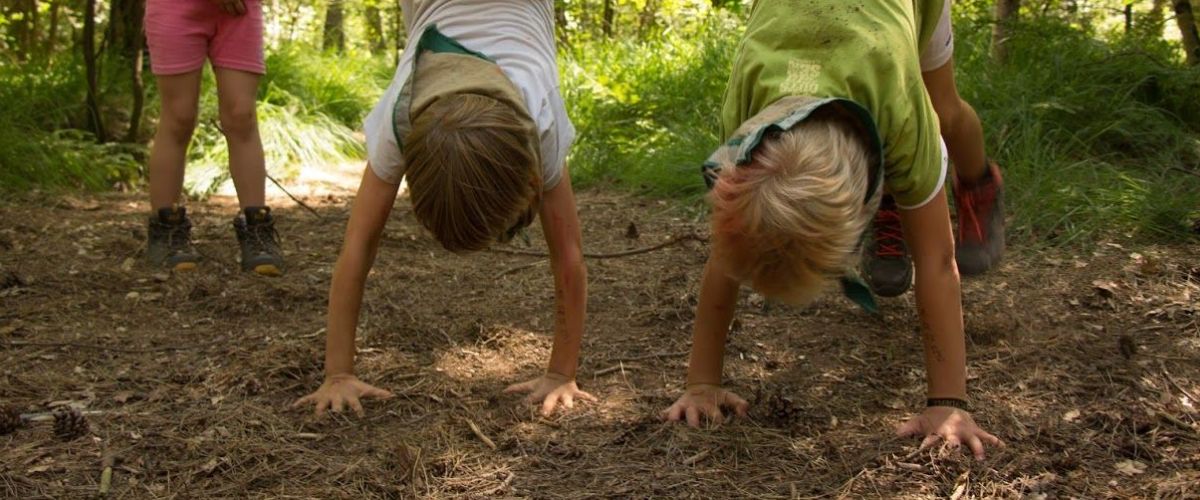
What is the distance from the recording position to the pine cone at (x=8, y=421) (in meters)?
2.57

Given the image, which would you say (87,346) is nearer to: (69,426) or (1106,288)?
(69,426)

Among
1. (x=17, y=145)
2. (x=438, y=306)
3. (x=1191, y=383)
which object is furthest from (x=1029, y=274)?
(x=17, y=145)

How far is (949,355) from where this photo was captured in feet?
8.20

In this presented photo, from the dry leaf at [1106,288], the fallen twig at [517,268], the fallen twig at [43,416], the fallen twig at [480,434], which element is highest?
the dry leaf at [1106,288]

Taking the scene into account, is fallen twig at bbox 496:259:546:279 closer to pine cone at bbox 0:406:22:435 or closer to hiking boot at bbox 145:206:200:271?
hiking boot at bbox 145:206:200:271

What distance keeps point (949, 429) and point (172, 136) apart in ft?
10.3

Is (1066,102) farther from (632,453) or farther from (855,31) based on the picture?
(632,453)

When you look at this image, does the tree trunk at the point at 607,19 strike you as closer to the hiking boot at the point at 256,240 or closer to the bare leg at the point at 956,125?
the hiking boot at the point at 256,240

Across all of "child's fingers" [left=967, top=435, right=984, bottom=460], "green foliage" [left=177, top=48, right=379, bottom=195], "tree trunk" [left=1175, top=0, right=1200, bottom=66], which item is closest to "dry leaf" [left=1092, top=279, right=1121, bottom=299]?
"child's fingers" [left=967, top=435, right=984, bottom=460]

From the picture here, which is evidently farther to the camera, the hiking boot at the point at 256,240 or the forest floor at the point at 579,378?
the hiking boot at the point at 256,240

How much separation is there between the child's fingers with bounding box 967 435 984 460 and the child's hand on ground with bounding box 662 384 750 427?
54cm

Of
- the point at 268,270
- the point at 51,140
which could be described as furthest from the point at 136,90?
the point at 268,270

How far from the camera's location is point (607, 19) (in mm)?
10398

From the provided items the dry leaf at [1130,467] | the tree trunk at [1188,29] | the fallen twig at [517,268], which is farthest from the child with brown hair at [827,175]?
the tree trunk at [1188,29]
